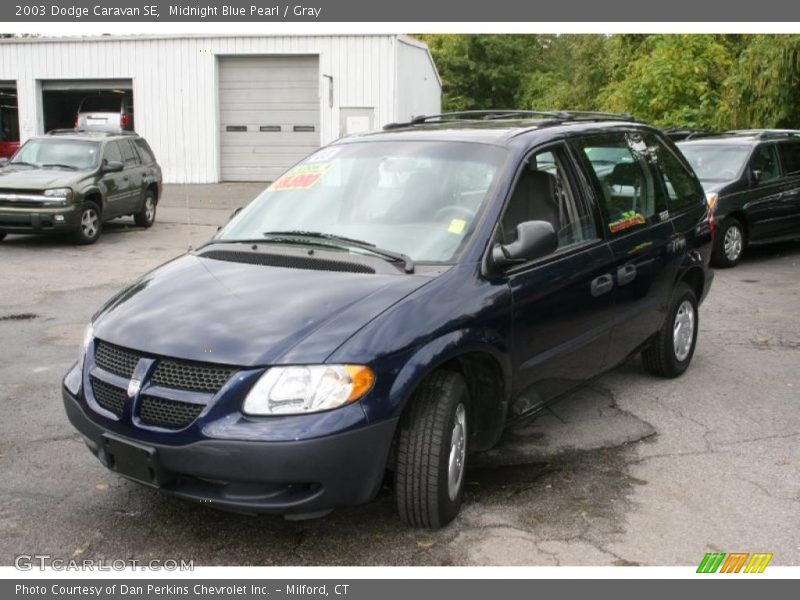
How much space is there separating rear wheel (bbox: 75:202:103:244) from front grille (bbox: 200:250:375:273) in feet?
34.1

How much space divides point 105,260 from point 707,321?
824cm

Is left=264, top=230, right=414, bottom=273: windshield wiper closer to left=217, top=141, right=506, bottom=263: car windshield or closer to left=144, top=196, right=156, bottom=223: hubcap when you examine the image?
left=217, top=141, right=506, bottom=263: car windshield

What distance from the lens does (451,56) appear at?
164 feet

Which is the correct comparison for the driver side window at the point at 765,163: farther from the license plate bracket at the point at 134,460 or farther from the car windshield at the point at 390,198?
the license plate bracket at the point at 134,460

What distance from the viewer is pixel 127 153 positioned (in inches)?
637

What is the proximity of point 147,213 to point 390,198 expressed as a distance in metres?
13.2

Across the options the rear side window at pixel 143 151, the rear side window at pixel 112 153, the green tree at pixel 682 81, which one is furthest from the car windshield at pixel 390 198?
the green tree at pixel 682 81

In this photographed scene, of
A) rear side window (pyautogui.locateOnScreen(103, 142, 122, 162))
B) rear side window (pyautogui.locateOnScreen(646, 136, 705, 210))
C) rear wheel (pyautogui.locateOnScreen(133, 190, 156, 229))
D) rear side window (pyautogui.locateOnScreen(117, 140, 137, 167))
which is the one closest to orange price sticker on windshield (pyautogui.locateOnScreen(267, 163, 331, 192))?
rear side window (pyautogui.locateOnScreen(646, 136, 705, 210))

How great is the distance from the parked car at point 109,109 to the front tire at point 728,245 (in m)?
19.6

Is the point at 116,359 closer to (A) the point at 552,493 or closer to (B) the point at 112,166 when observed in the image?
(A) the point at 552,493

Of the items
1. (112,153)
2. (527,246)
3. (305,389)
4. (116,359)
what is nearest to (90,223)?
(112,153)

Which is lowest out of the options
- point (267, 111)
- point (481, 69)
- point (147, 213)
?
point (147, 213)

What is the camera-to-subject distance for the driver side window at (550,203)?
4.65 metres

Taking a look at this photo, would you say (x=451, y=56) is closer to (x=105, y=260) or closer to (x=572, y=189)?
(x=105, y=260)
